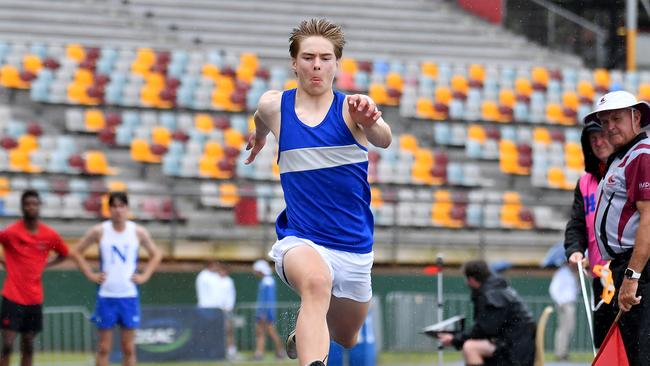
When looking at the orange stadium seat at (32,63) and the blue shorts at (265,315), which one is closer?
the blue shorts at (265,315)

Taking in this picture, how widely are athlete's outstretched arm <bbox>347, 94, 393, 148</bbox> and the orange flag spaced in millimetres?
1671

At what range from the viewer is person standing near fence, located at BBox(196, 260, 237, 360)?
57.5 ft

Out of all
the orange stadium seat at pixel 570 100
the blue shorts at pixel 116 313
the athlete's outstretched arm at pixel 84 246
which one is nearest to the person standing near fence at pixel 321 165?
the blue shorts at pixel 116 313

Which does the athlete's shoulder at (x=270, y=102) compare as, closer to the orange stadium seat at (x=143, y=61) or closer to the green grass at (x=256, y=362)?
the green grass at (x=256, y=362)

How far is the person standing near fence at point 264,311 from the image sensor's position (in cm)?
1769

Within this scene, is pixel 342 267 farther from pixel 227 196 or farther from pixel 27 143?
pixel 27 143

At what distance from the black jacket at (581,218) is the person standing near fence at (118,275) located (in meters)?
5.29

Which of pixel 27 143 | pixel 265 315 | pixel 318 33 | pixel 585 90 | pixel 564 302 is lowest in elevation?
pixel 265 315

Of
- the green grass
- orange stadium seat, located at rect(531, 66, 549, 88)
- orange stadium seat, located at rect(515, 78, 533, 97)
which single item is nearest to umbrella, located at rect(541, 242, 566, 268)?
the green grass

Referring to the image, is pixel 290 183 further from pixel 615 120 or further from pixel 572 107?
pixel 572 107

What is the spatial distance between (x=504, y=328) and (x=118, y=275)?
12.9 ft

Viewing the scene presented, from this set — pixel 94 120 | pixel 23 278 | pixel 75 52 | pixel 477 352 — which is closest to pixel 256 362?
pixel 23 278

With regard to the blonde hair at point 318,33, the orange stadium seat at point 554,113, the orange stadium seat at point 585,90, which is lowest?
the blonde hair at point 318,33

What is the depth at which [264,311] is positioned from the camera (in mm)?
17734
